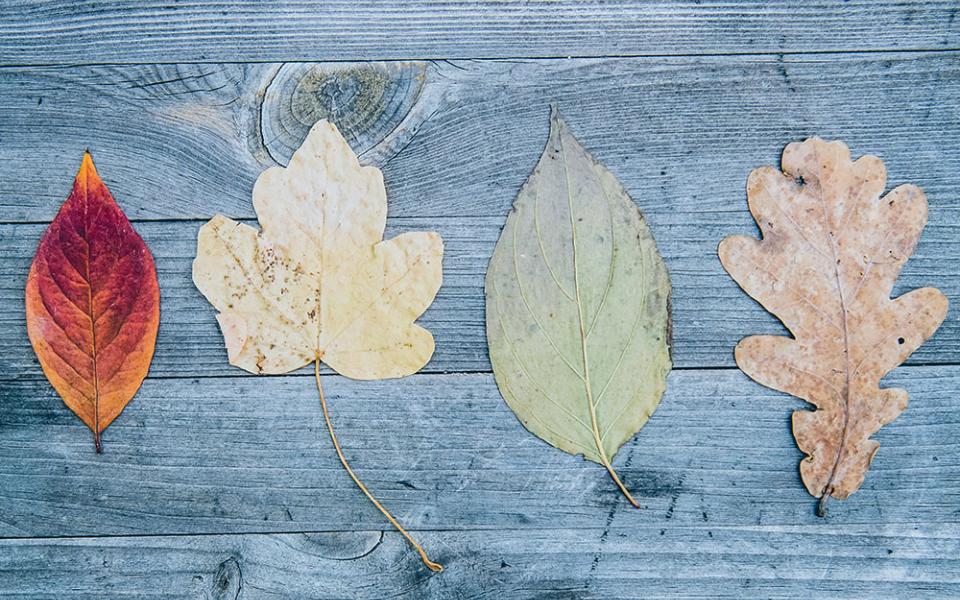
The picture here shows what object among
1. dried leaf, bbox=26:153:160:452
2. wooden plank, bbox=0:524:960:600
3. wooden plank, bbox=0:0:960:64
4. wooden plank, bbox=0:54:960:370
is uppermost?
wooden plank, bbox=0:0:960:64

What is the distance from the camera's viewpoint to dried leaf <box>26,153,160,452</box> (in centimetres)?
73

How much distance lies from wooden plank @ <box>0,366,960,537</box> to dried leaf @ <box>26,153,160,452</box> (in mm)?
25

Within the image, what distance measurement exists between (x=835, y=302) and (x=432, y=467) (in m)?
0.45

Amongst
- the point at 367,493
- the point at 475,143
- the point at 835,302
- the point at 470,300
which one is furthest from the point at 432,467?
the point at 835,302

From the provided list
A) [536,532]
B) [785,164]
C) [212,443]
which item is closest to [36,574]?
[212,443]

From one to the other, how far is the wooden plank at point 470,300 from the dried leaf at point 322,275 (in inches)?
0.9

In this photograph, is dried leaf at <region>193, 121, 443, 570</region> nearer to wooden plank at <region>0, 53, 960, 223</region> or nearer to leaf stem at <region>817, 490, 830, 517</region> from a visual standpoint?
wooden plank at <region>0, 53, 960, 223</region>

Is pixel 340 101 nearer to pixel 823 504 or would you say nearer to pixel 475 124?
pixel 475 124

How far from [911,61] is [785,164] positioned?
0.19m

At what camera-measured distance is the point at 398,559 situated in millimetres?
750

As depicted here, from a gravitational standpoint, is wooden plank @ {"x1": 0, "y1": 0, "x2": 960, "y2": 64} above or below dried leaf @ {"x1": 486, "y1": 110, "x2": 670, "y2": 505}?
above

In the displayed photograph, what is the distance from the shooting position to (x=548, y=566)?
29.5 inches

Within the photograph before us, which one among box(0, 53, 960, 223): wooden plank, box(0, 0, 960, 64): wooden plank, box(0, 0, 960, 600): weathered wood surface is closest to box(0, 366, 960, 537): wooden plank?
box(0, 0, 960, 600): weathered wood surface

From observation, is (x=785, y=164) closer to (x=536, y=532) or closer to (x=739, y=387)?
(x=739, y=387)
